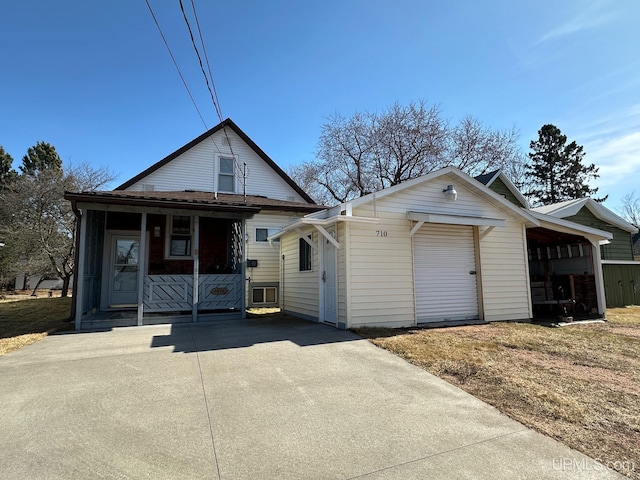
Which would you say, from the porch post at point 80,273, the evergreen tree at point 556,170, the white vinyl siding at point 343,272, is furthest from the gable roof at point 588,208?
the porch post at point 80,273

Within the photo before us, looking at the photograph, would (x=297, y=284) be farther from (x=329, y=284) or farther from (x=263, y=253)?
(x=263, y=253)

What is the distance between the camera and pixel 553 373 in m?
4.43

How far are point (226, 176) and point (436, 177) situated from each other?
9007mm

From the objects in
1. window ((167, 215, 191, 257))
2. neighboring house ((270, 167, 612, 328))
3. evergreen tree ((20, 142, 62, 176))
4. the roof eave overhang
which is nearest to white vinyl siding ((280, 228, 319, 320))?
neighboring house ((270, 167, 612, 328))

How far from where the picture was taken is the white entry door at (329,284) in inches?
303

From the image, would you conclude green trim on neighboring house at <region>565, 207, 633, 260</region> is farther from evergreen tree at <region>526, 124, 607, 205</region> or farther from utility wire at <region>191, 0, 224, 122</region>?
utility wire at <region>191, 0, 224, 122</region>

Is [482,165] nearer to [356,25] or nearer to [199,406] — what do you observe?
[356,25]

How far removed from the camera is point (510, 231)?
9.52 meters

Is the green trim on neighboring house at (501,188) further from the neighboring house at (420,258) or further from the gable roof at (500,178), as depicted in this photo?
the neighboring house at (420,258)

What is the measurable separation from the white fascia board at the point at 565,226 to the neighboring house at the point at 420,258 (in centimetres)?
4

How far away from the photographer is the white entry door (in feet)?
25.2

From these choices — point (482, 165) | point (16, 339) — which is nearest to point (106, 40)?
point (16, 339)

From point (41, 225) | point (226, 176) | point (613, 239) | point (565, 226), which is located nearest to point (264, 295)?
point (226, 176)

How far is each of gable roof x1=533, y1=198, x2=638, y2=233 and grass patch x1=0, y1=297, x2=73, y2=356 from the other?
18.0 m
